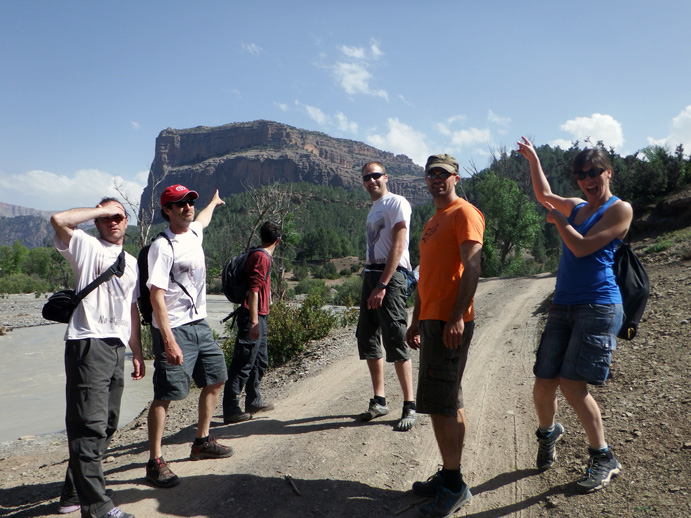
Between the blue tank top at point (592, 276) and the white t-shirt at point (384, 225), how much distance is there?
1388mm

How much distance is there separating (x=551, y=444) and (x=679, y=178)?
28333 millimetres

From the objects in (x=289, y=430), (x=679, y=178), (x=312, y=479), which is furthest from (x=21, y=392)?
(x=679, y=178)

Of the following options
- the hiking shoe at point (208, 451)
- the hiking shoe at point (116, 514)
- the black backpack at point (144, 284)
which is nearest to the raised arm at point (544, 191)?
the black backpack at point (144, 284)

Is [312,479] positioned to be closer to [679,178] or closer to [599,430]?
[599,430]

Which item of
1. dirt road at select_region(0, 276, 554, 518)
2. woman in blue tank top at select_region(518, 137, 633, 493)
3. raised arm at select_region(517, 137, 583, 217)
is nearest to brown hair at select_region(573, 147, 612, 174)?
woman in blue tank top at select_region(518, 137, 633, 493)

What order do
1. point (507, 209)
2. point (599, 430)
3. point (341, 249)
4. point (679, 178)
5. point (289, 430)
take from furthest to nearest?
point (341, 249) < point (507, 209) < point (679, 178) < point (289, 430) < point (599, 430)

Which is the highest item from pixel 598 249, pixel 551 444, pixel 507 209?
pixel 507 209

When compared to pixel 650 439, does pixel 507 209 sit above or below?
above

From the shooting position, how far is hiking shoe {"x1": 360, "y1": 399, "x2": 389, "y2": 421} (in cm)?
441

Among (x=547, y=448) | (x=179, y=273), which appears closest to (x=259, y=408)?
(x=179, y=273)

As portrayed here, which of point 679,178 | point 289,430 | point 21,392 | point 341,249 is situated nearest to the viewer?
point 289,430

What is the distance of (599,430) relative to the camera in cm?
294

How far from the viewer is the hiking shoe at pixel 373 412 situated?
14.5ft

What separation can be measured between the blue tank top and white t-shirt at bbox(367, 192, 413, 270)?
1388 mm
